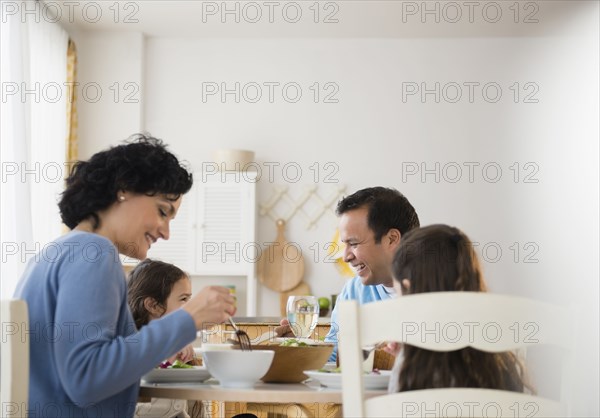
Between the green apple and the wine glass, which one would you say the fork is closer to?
the wine glass

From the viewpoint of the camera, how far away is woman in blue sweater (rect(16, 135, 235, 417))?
1440 mm

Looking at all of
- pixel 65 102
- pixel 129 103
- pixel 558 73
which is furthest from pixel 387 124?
pixel 65 102

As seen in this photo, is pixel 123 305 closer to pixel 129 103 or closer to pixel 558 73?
pixel 129 103

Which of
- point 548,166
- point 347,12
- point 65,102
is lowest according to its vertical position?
point 548,166

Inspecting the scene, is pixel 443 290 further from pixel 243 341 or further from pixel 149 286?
pixel 149 286

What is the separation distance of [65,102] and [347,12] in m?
1.77

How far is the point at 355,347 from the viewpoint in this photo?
1.35 meters

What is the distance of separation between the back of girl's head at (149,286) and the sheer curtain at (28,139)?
162 cm

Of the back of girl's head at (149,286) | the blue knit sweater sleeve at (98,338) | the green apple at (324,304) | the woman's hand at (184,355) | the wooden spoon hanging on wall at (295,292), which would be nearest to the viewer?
the blue knit sweater sleeve at (98,338)

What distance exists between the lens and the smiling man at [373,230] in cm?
254

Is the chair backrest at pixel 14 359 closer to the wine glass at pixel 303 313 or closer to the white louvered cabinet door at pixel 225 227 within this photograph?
the wine glass at pixel 303 313

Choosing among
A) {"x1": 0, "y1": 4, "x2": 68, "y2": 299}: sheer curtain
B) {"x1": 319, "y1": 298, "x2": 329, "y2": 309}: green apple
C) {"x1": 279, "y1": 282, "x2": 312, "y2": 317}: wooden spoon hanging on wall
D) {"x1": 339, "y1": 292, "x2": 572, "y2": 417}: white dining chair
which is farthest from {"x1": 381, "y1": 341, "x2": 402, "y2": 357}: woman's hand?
{"x1": 279, "y1": 282, "x2": 312, "y2": 317}: wooden spoon hanging on wall

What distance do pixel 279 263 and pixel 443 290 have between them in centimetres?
366

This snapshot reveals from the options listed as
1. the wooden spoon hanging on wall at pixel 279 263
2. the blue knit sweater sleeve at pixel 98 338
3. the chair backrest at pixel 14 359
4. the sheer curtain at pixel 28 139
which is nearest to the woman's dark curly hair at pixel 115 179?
the blue knit sweater sleeve at pixel 98 338
